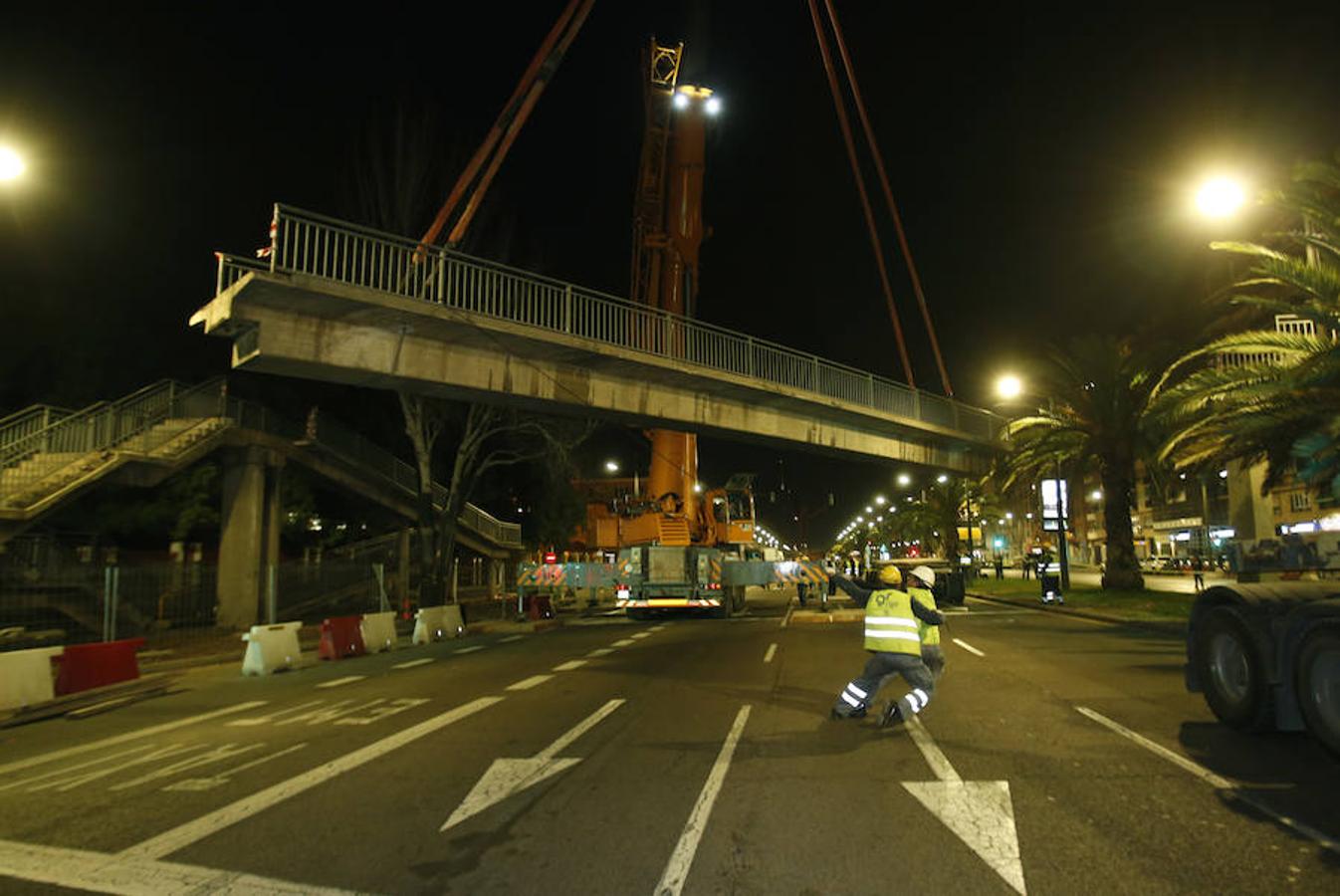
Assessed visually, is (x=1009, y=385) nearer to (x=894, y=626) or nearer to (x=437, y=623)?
(x=437, y=623)

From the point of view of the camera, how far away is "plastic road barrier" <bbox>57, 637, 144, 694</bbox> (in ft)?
40.7

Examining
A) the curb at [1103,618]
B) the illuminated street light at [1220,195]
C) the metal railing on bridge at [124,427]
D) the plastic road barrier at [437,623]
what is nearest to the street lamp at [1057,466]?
the curb at [1103,618]

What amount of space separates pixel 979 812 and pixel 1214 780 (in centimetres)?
213

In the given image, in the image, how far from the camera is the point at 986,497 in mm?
52156

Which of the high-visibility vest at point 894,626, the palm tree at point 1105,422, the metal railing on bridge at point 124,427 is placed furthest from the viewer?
the palm tree at point 1105,422

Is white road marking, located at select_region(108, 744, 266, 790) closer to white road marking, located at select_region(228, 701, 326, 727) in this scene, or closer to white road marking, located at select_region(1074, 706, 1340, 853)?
white road marking, located at select_region(228, 701, 326, 727)

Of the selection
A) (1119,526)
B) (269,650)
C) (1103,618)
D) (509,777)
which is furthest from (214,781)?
(1119,526)

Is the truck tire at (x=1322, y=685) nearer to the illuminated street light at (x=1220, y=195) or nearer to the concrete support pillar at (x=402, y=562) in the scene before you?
the illuminated street light at (x=1220, y=195)

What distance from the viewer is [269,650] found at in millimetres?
15273

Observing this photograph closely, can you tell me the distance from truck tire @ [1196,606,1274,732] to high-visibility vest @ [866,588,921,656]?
299 cm

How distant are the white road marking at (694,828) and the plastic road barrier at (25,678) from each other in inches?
376

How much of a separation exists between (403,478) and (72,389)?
11.0m

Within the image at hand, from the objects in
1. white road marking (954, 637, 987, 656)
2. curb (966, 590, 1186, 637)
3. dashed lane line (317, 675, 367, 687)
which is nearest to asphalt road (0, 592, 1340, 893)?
dashed lane line (317, 675, 367, 687)

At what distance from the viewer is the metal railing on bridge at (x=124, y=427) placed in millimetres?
22125
